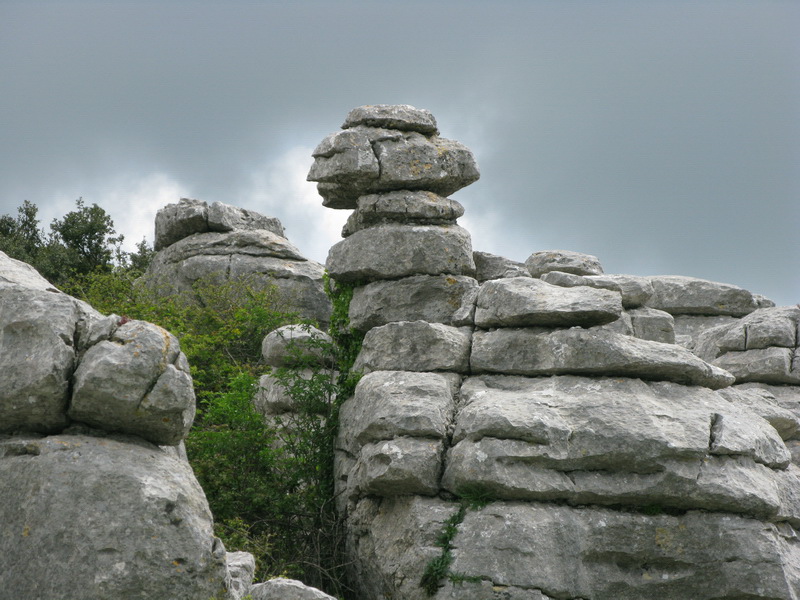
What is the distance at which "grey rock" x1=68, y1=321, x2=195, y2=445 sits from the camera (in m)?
9.10

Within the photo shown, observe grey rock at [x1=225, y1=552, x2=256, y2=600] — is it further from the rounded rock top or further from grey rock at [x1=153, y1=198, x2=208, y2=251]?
grey rock at [x1=153, y1=198, x2=208, y2=251]

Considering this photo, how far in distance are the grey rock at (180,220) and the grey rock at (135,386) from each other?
21665 millimetres

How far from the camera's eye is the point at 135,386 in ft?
30.3

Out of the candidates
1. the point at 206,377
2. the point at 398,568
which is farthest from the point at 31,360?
the point at 206,377

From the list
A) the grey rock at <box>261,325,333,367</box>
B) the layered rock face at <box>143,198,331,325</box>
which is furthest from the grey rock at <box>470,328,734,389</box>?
the layered rock face at <box>143,198,331,325</box>

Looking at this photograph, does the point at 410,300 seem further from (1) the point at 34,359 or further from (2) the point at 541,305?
(1) the point at 34,359

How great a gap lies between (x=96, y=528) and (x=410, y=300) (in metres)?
9.37

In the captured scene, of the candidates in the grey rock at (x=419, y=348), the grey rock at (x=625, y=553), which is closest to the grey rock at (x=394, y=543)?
the grey rock at (x=625, y=553)

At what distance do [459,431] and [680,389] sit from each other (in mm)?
3441

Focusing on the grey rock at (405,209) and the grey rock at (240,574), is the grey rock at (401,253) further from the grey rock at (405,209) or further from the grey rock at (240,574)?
the grey rock at (240,574)

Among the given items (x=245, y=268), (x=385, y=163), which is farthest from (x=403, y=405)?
(x=245, y=268)

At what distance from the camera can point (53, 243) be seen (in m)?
36.0

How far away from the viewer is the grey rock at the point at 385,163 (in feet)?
59.7

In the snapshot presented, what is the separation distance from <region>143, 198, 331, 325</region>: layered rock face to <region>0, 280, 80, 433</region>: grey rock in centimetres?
1863
